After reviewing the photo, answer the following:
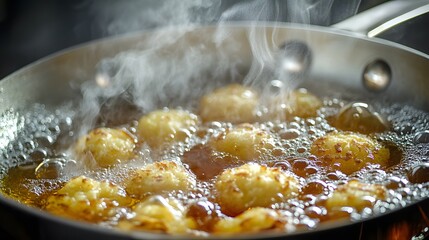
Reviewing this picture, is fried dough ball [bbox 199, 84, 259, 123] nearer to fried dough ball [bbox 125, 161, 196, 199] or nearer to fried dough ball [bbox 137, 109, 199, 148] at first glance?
fried dough ball [bbox 137, 109, 199, 148]

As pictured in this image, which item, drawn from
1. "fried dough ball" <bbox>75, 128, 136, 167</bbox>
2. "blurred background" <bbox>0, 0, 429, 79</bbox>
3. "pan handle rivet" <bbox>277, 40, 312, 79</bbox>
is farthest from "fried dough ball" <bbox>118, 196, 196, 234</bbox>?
"blurred background" <bbox>0, 0, 429, 79</bbox>

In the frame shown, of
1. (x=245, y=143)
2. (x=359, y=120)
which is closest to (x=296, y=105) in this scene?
(x=359, y=120)

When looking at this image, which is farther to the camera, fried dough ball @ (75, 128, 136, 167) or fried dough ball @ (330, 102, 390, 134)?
fried dough ball @ (330, 102, 390, 134)

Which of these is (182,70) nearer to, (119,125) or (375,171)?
(119,125)

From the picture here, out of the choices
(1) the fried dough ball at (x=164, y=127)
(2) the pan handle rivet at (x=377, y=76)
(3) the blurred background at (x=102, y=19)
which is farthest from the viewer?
(3) the blurred background at (x=102, y=19)

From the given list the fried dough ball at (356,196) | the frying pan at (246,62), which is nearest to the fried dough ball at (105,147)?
the frying pan at (246,62)

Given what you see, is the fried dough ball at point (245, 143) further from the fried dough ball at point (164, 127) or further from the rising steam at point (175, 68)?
the rising steam at point (175, 68)
